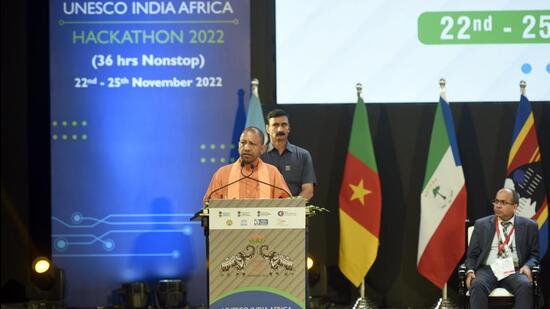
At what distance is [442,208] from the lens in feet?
24.9

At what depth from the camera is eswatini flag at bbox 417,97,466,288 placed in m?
7.56

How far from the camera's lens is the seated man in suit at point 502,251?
6664 millimetres

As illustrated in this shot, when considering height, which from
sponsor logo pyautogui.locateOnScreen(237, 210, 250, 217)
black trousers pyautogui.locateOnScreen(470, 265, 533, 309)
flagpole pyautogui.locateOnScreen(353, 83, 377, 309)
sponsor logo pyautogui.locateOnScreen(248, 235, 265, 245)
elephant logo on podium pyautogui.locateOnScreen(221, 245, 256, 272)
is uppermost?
sponsor logo pyautogui.locateOnScreen(237, 210, 250, 217)

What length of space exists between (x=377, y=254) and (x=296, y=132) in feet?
3.96

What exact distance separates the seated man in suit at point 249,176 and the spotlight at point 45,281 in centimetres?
245

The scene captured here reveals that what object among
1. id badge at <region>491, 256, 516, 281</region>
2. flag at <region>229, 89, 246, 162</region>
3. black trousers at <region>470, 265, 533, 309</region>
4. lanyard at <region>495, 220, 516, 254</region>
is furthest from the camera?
flag at <region>229, 89, 246, 162</region>

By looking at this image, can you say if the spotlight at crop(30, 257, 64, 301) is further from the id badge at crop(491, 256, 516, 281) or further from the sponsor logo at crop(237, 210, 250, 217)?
the id badge at crop(491, 256, 516, 281)

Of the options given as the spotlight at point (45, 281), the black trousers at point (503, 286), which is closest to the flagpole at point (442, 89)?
the black trousers at point (503, 286)

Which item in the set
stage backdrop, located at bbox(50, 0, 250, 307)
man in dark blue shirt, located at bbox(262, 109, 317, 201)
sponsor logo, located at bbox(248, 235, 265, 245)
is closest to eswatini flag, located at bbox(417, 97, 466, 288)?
man in dark blue shirt, located at bbox(262, 109, 317, 201)

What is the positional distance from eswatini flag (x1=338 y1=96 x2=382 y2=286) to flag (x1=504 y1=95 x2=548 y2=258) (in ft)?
3.46

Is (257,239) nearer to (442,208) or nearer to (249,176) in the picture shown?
(249,176)

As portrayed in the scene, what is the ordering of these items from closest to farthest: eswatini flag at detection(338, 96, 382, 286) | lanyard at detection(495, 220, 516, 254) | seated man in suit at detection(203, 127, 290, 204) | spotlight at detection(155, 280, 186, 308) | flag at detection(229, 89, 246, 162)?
seated man in suit at detection(203, 127, 290, 204) < lanyard at detection(495, 220, 516, 254) < eswatini flag at detection(338, 96, 382, 286) < spotlight at detection(155, 280, 186, 308) < flag at detection(229, 89, 246, 162)

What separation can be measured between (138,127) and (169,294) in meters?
1.39

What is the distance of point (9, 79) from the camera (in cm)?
813
